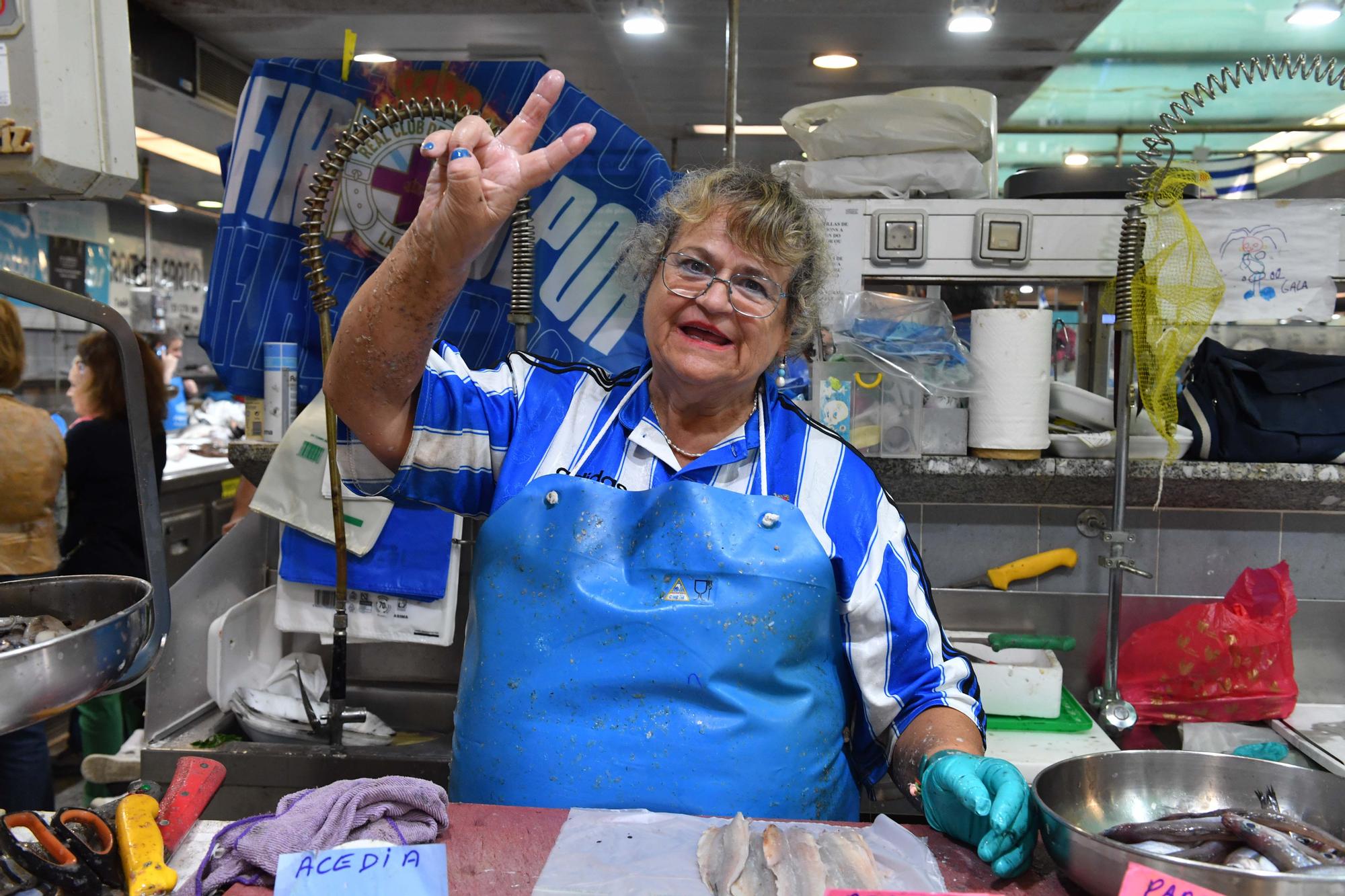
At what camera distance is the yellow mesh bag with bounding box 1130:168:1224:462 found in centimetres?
211

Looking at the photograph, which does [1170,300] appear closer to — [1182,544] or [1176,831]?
[1182,544]

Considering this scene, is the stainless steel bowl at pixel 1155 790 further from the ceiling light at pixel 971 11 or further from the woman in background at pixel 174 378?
the woman in background at pixel 174 378

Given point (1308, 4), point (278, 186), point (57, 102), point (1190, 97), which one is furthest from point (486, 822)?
point (1308, 4)

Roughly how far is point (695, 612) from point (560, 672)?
0.22 metres

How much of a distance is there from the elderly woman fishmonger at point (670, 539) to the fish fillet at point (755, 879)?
A: 0.26m

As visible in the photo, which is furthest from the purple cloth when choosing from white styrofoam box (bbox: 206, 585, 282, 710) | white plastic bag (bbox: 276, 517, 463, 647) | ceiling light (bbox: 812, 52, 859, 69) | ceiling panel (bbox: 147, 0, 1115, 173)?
ceiling light (bbox: 812, 52, 859, 69)

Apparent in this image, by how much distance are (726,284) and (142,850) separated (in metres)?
1.12

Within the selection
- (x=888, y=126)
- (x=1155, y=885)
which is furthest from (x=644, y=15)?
(x=1155, y=885)

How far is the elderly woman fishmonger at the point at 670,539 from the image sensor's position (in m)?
1.41

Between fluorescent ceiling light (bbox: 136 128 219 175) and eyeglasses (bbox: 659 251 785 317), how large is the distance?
5.14m

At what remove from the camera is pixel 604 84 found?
5.66 m

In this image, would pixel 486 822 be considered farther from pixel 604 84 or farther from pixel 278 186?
pixel 604 84

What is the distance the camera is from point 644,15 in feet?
11.3

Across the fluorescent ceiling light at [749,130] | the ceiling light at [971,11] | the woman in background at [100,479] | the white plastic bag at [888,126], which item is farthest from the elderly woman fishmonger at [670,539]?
the fluorescent ceiling light at [749,130]
